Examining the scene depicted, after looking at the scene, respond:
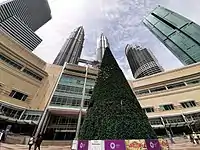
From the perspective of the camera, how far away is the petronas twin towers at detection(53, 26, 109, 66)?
4257 inches

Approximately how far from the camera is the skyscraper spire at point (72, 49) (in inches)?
4250

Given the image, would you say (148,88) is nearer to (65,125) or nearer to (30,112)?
(65,125)

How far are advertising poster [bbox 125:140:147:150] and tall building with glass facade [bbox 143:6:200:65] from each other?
265 feet

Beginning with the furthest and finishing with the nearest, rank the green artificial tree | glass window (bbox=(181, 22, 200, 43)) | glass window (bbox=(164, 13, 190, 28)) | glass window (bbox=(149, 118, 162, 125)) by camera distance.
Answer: glass window (bbox=(164, 13, 190, 28))
glass window (bbox=(181, 22, 200, 43))
glass window (bbox=(149, 118, 162, 125))
the green artificial tree

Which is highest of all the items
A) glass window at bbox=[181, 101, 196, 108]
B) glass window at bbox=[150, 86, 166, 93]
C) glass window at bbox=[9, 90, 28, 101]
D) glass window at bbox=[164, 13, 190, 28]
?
glass window at bbox=[164, 13, 190, 28]

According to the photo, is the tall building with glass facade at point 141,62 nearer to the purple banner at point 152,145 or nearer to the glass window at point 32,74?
the glass window at point 32,74

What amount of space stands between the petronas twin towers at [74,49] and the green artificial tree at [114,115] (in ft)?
306

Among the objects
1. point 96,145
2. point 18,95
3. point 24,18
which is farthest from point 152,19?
point 96,145

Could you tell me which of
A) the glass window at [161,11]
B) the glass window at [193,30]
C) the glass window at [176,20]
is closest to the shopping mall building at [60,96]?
the glass window at [193,30]

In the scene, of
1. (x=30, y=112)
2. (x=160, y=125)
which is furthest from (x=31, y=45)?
(x=160, y=125)

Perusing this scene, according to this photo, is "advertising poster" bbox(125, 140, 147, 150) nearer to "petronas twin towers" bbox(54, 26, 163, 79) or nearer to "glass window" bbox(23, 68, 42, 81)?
"glass window" bbox(23, 68, 42, 81)

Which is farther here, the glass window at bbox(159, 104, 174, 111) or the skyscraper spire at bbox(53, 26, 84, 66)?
the skyscraper spire at bbox(53, 26, 84, 66)

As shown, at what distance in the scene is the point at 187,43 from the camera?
77.7 meters

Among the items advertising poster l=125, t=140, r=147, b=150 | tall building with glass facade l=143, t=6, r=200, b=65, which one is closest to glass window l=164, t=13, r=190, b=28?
tall building with glass facade l=143, t=6, r=200, b=65
